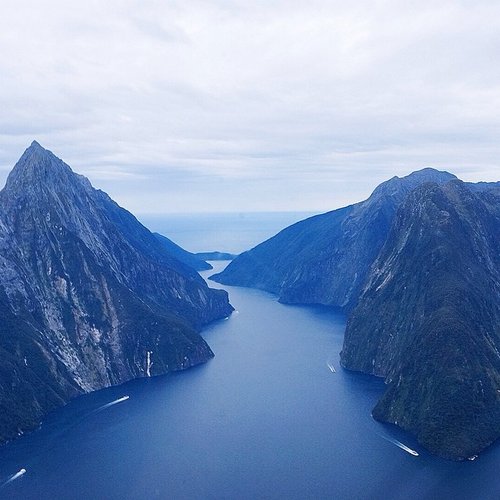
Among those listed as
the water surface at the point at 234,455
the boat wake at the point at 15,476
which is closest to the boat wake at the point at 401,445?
the water surface at the point at 234,455

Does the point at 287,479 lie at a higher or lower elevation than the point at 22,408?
lower

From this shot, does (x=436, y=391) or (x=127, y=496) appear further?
(x=436, y=391)

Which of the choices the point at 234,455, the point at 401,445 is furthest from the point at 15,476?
the point at 401,445

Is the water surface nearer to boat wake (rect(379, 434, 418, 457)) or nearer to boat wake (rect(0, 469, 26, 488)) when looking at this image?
boat wake (rect(379, 434, 418, 457))

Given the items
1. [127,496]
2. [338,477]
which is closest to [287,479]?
[338,477]

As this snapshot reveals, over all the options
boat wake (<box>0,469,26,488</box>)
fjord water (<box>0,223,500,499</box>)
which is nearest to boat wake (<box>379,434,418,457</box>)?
fjord water (<box>0,223,500,499</box>)

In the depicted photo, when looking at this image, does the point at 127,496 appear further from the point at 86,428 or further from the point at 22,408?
the point at 22,408

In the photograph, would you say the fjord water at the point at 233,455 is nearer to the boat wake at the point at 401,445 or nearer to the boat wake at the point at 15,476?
the boat wake at the point at 401,445

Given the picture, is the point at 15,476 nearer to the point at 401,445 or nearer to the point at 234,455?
the point at 234,455
